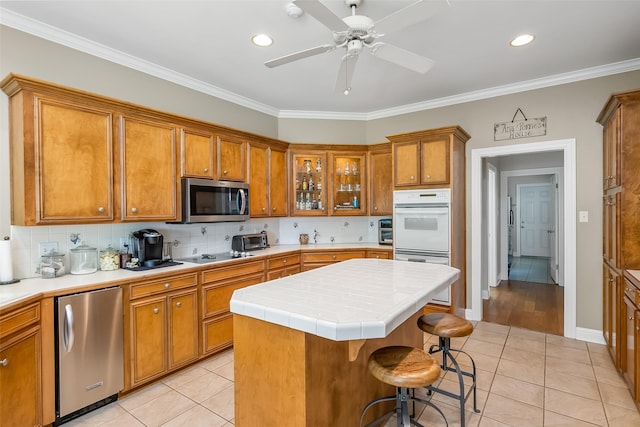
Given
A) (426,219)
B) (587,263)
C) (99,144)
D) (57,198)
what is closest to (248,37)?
(99,144)

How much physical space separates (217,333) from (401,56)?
9.32 feet

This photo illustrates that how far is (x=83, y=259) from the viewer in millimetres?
2564

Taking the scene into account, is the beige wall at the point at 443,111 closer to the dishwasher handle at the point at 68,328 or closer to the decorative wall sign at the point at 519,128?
the decorative wall sign at the point at 519,128

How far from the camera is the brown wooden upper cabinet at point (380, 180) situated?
446 centimetres

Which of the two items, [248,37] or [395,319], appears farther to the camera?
[248,37]

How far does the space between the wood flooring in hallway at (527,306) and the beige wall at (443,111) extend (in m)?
0.54

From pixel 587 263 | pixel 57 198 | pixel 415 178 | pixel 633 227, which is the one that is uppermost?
pixel 415 178

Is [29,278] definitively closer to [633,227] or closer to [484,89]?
[633,227]

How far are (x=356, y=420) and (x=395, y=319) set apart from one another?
0.88m

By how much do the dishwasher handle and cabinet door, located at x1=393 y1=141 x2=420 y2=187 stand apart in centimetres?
338

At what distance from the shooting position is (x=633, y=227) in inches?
95.1

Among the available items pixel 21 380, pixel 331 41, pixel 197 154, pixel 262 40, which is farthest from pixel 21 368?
pixel 331 41

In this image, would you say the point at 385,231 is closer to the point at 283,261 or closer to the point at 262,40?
the point at 283,261

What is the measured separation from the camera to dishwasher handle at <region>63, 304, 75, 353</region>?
2098mm
